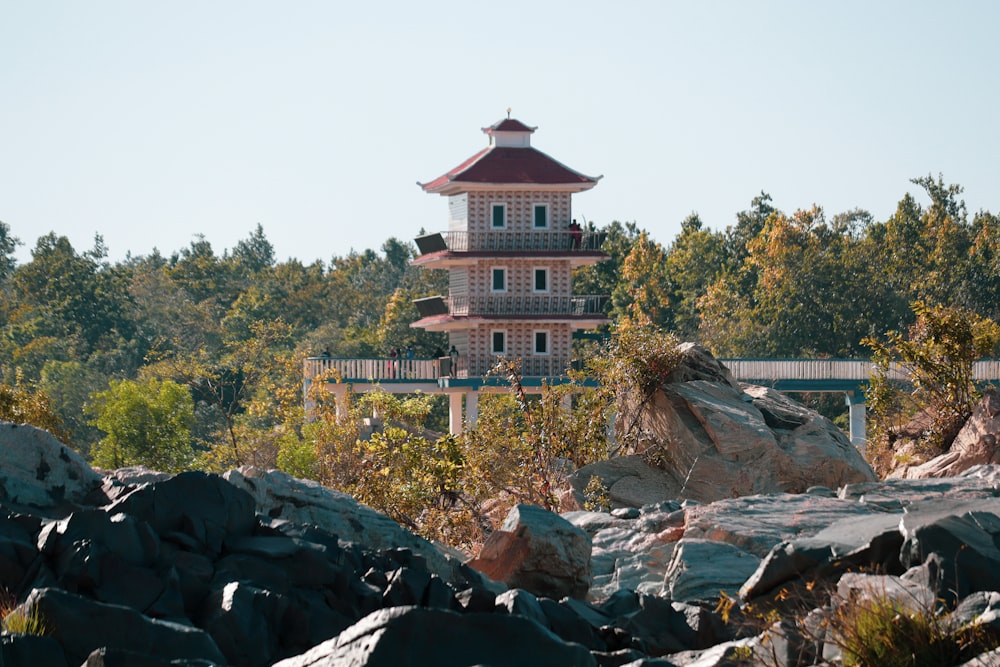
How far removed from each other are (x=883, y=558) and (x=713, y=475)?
11130 mm

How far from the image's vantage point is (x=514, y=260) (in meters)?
43.0

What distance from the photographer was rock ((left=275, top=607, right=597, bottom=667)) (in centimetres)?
753

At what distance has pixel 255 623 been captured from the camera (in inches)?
387

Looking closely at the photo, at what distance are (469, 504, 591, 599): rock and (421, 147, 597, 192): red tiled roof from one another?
29429 millimetres

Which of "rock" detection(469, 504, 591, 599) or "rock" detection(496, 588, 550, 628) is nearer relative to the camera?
"rock" detection(496, 588, 550, 628)

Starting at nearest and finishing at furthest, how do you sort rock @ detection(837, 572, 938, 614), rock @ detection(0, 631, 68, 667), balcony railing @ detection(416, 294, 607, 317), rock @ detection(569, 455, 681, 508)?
rock @ detection(0, 631, 68, 667)
rock @ detection(837, 572, 938, 614)
rock @ detection(569, 455, 681, 508)
balcony railing @ detection(416, 294, 607, 317)

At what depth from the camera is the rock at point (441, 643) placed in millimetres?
7527

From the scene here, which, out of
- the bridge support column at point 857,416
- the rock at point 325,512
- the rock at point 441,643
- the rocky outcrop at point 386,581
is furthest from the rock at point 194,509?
the bridge support column at point 857,416

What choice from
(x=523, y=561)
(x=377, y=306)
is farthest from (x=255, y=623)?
(x=377, y=306)

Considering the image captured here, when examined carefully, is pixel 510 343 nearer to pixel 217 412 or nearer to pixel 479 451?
pixel 217 412

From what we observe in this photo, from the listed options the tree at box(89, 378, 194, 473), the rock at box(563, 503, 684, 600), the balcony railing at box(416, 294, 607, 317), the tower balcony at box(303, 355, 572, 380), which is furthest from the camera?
the balcony railing at box(416, 294, 607, 317)

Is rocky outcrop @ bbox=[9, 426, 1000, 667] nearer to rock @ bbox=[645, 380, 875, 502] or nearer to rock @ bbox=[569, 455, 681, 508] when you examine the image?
rock @ bbox=[569, 455, 681, 508]

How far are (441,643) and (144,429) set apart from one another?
29.7 m

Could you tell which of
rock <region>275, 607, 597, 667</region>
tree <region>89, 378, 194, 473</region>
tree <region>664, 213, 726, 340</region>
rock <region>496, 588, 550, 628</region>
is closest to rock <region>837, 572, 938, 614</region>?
rock <region>275, 607, 597, 667</region>
